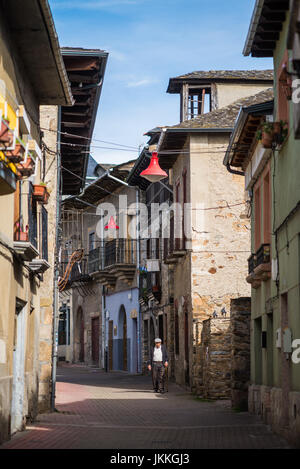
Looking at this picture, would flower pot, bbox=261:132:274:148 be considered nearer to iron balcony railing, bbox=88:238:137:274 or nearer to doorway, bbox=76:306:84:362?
iron balcony railing, bbox=88:238:137:274

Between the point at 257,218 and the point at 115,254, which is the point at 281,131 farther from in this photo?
the point at 115,254

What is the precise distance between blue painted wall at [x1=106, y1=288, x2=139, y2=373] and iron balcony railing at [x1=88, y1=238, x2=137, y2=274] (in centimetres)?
132

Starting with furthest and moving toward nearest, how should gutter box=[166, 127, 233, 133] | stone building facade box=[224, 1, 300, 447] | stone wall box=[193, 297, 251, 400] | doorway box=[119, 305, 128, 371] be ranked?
doorway box=[119, 305, 128, 371]
gutter box=[166, 127, 233, 133]
stone wall box=[193, 297, 251, 400]
stone building facade box=[224, 1, 300, 447]

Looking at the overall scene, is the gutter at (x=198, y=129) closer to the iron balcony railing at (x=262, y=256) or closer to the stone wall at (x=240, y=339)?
the stone wall at (x=240, y=339)

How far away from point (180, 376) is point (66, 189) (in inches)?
261

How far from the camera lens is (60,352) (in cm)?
4834

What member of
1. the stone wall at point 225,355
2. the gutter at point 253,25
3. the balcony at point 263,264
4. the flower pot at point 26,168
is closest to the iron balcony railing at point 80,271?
the stone wall at point 225,355

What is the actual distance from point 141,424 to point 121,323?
22.5 metres

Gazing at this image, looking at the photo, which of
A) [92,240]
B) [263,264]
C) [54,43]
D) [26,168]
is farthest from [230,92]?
[26,168]

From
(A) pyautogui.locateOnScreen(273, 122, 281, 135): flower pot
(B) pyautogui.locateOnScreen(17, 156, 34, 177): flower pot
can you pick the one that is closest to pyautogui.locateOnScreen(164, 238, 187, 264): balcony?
(A) pyautogui.locateOnScreen(273, 122, 281, 135): flower pot

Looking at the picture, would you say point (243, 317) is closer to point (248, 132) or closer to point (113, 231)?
point (248, 132)

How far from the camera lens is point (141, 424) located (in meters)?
14.8

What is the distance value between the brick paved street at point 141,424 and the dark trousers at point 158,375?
11.6 inches

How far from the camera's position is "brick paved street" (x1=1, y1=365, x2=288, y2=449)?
38.0ft
